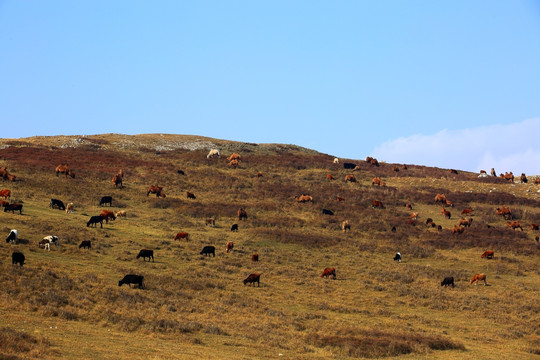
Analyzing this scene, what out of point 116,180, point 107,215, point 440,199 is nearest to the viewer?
point 107,215

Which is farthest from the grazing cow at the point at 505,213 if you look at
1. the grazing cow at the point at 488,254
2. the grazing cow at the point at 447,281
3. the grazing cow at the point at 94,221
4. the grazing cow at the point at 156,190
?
the grazing cow at the point at 94,221

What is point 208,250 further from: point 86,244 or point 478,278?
point 478,278

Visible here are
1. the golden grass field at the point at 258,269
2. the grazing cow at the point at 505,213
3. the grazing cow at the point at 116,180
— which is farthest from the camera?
the grazing cow at the point at 505,213

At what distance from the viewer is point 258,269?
37500 millimetres

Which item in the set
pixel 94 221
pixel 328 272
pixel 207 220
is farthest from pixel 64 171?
pixel 328 272

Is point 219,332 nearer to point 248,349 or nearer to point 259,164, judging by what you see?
point 248,349

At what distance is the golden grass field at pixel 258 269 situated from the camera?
2214 cm

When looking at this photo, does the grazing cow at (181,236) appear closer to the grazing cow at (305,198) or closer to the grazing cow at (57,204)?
the grazing cow at (57,204)

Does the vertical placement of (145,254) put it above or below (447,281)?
above

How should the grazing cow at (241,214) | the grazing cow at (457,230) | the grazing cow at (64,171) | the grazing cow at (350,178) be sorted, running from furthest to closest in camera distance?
the grazing cow at (350,178) < the grazing cow at (64,171) < the grazing cow at (241,214) < the grazing cow at (457,230)

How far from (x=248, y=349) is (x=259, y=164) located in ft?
207

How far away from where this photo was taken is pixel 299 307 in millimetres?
29938

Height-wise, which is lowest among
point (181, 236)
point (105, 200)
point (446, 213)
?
point (181, 236)

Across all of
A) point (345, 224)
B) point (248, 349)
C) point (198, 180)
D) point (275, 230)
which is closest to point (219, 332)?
point (248, 349)
